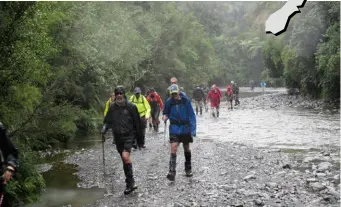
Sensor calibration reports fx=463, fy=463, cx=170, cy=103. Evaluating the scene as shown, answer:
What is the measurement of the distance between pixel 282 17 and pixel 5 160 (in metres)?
3.41

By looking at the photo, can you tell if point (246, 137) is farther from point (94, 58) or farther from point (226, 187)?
point (226, 187)

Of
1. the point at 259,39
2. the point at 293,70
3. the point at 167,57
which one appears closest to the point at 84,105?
the point at 167,57

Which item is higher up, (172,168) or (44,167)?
(172,168)

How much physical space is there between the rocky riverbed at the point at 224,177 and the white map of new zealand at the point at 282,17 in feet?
19.0

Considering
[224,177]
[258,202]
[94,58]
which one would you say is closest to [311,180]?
[224,177]

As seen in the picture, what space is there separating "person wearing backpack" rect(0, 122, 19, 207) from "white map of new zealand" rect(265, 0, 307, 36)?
3199 millimetres

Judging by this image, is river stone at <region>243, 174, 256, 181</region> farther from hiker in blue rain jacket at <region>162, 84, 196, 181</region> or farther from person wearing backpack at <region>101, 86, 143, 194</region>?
person wearing backpack at <region>101, 86, 143, 194</region>

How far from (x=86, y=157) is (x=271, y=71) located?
172 feet

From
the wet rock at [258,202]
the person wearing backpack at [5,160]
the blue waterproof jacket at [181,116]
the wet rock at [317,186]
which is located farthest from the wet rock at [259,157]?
the person wearing backpack at [5,160]

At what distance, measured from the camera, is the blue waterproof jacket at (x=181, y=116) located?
1038 cm

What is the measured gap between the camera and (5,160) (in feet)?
16.7

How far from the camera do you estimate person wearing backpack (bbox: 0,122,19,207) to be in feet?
16.4

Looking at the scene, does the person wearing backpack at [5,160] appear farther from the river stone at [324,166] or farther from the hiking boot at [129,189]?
the river stone at [324,166]

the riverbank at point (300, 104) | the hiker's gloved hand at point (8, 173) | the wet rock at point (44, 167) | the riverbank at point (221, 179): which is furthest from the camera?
the riverbank at point (300, 104)
